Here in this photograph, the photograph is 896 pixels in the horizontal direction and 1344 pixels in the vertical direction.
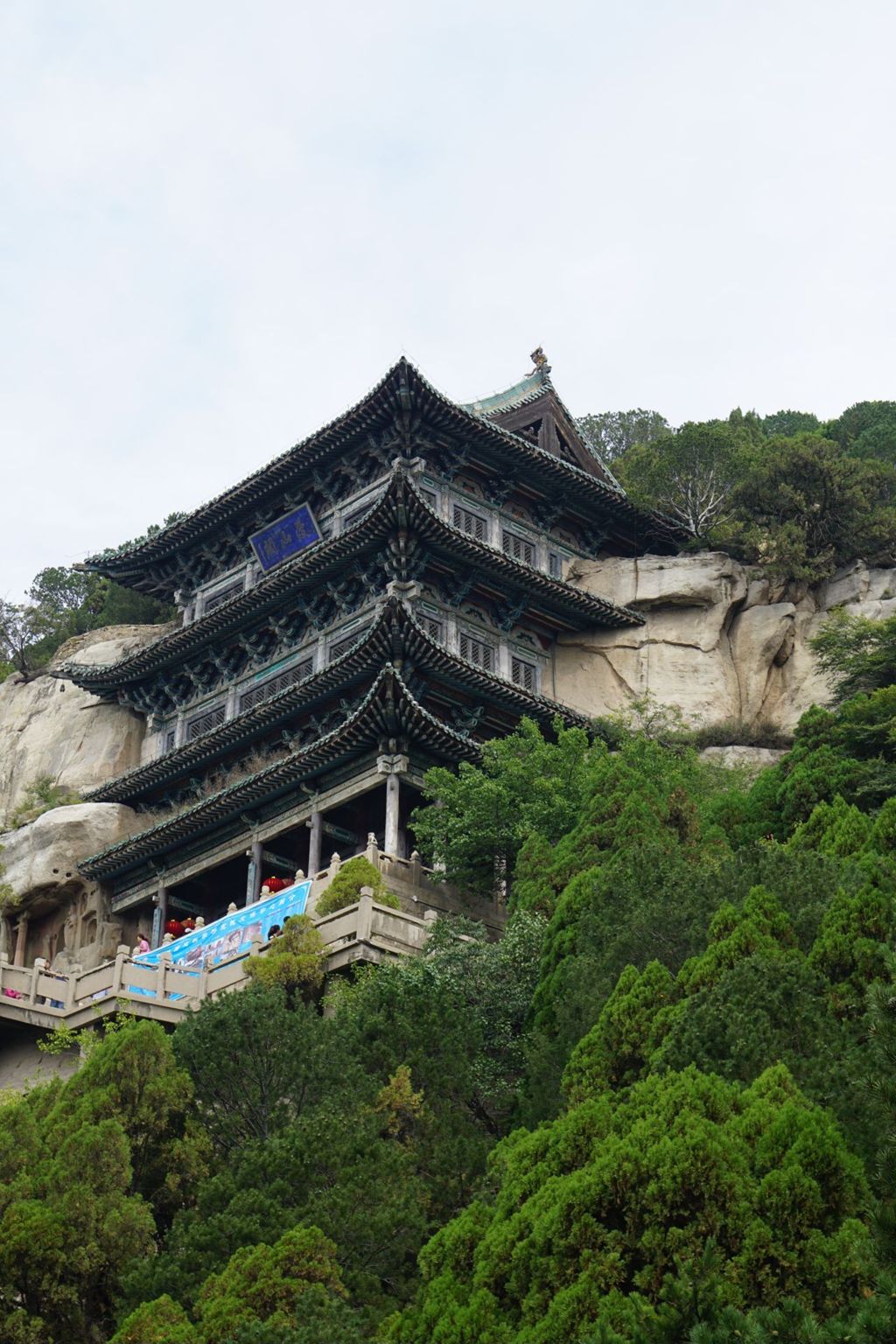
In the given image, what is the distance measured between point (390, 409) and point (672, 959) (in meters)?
25.3

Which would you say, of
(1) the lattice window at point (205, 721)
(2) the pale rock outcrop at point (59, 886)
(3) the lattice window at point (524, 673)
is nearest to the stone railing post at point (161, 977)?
(2) the pale rock outcrop at point (59, 886)

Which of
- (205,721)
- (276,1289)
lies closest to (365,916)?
(276,1289)

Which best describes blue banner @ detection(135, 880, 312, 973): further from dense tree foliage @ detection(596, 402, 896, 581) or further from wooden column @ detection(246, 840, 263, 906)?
dense tree foliage @ detection(596, 402, 896, 581)

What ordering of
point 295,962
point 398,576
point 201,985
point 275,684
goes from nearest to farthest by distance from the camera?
point 295,962 < point 201,985 < point 398,576 < point 275,684

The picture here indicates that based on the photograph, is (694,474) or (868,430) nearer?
(694,474)

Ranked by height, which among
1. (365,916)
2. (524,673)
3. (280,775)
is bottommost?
(365,916)

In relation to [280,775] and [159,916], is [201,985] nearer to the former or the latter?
[280,775]

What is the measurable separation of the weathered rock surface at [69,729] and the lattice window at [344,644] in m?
6.94

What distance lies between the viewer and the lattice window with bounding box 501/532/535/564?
45594 mm

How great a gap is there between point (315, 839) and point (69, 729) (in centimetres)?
1341

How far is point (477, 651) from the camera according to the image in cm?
4238

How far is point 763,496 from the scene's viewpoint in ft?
147

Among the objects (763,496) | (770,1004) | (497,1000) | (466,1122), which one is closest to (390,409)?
(763,496)

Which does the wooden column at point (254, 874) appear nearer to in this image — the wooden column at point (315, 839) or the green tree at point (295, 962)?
the wooden column at point (315, 839)
